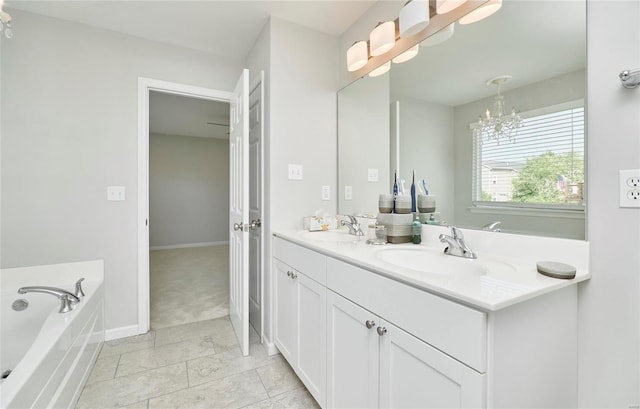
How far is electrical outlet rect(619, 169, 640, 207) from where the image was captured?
837mm

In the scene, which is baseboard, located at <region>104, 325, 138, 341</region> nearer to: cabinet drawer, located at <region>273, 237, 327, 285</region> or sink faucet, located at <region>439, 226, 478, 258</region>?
cabinet drawer, located at <region>273, 237, 327, 285</region>

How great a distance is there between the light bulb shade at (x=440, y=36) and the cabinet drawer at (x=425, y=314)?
1265 millimetres

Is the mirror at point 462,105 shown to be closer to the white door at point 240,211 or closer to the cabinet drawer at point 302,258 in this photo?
the cabinet drawer at point 302,258

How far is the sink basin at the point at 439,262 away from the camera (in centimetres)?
99

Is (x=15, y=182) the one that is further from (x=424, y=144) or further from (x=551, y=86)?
(x=551, y=86)

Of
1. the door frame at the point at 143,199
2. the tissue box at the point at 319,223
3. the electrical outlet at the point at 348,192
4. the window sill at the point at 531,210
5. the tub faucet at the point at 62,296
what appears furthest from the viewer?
the door frame at the point at 143,199

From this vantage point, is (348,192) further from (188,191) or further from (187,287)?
(188,191)

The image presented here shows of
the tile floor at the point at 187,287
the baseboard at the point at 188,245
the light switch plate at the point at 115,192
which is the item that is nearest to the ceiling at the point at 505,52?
the light switch plate at the point at 115,192

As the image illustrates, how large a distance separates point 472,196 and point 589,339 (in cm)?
66

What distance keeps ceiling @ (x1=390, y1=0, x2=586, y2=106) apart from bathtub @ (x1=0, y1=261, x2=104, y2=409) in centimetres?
212

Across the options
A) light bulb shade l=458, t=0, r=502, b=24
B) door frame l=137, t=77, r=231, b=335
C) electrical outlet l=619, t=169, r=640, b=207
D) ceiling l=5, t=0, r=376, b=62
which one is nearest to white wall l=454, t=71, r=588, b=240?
electrical outlet l=619, t=169, r=640, b=207

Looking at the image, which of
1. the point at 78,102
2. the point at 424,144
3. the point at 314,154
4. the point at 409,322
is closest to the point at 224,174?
the point at 78,102

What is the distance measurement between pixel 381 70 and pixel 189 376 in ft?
7.47

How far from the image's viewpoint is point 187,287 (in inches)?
132
